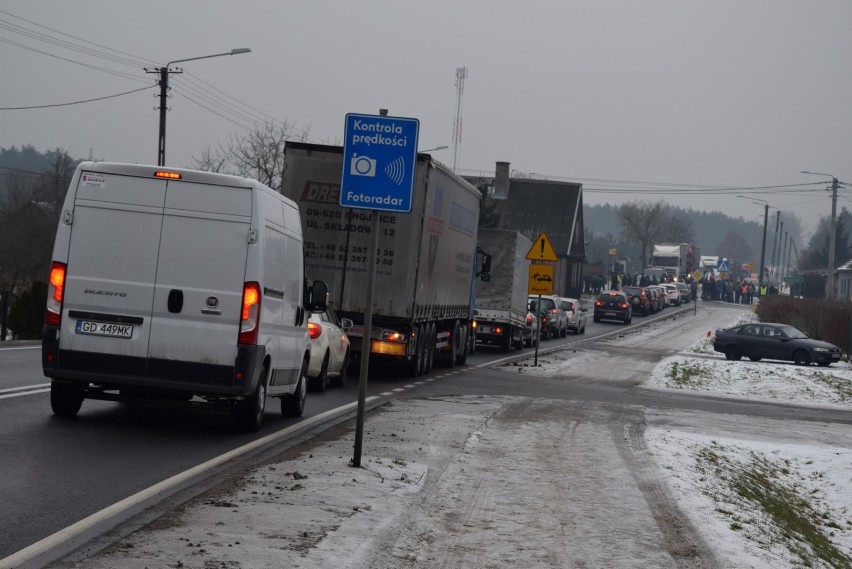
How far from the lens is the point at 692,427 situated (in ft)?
57.3

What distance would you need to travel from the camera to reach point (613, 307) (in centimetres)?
6794

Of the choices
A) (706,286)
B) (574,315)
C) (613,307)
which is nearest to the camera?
(574,315)

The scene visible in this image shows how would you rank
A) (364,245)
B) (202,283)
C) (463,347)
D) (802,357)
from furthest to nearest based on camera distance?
(802,357) → (463,347) → (364,245) → (202,283)

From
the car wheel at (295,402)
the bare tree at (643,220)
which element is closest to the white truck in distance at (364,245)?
the car wheel at (295,402)

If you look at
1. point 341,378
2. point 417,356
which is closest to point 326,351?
point 341,378

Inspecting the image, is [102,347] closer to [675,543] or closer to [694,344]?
[675,543]

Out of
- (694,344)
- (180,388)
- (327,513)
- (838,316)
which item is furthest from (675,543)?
(694,344)

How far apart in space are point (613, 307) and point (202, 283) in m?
57.4

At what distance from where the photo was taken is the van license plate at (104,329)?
1188 cm

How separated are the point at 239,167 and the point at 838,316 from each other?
3388 cm

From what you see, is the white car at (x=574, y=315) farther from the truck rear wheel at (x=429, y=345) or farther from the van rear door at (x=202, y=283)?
the van rear door at (x=202, y=283)

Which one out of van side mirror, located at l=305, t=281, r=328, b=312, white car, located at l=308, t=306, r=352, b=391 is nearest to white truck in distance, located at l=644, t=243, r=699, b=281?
white car, located at l=308, t=306, r=352, b=391

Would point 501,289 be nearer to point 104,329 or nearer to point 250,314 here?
point 250,314

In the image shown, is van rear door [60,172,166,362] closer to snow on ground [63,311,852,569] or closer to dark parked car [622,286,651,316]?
snow on ground [63,311,852,569]
